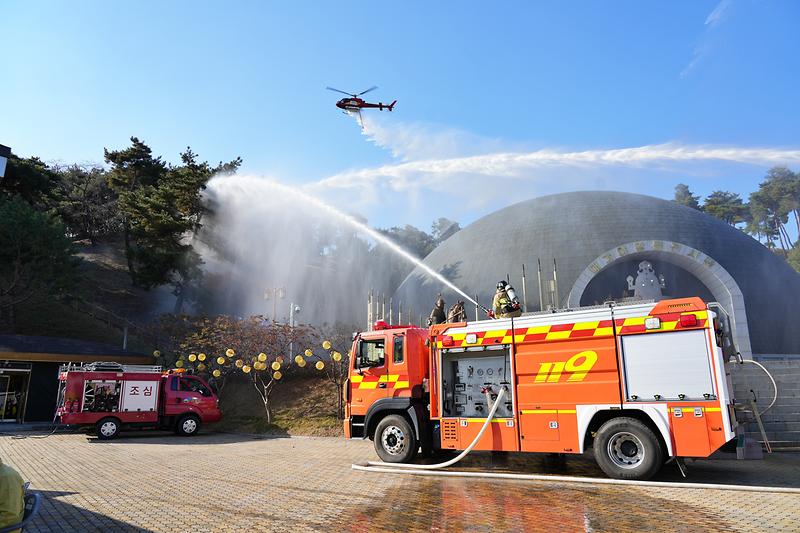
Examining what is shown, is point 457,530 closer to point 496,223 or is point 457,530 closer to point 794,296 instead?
point 496,223

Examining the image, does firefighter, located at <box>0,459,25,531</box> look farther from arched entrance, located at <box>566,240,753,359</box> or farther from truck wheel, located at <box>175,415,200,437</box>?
arched entrance, located at <box>566,240,753,359</box>

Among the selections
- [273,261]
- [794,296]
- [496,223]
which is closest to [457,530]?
[496,223]

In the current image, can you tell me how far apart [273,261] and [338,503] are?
37.7 m

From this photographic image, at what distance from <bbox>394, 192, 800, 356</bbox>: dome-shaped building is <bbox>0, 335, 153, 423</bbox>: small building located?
2111 cm

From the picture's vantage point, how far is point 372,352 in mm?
12719

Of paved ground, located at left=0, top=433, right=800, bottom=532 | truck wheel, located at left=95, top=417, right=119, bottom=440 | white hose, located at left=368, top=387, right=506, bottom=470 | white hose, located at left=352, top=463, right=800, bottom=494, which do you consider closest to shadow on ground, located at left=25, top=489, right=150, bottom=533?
paved ground, located at left=0, top=433, right=800, bottom=532

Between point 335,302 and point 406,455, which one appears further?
point 335,302

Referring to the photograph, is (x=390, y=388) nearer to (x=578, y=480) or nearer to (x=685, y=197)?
(x=578, y=480)

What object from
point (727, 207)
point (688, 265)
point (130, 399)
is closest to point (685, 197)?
point (727, 207)

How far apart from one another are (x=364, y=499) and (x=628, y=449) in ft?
17.4

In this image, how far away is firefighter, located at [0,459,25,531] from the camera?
13.1 ft

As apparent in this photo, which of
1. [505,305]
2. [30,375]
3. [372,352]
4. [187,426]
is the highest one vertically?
[505,305]

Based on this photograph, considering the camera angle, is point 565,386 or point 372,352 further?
point 372,352

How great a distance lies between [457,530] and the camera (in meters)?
6.52
